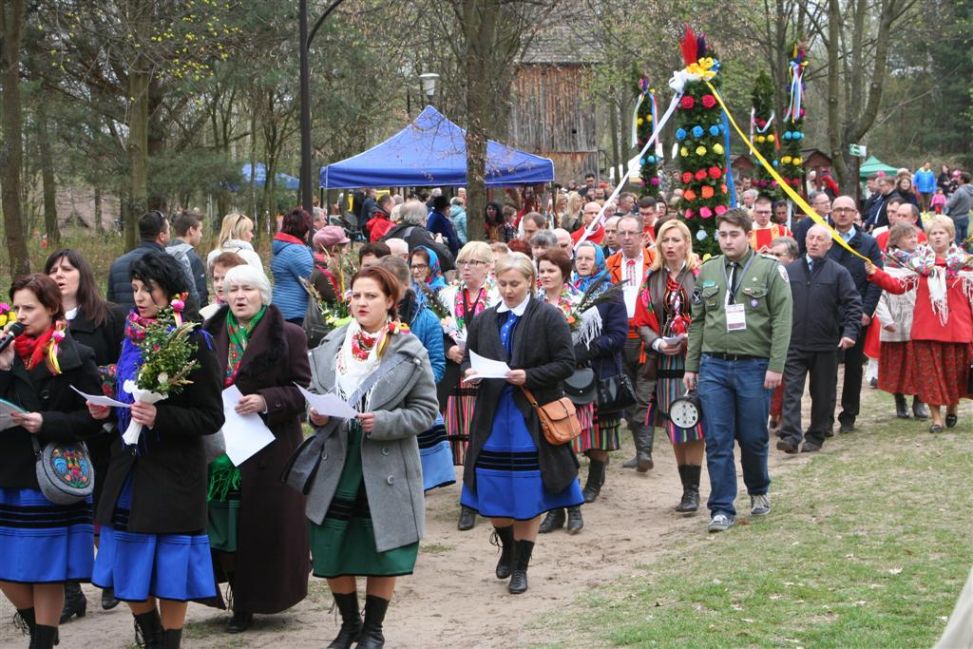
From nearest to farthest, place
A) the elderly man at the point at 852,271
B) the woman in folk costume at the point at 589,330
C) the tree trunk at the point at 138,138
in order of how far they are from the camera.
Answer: the woman in folk costume at the point at 589,330
the elderly man at the point at 852,271
the tree trunk at the point at 138,138

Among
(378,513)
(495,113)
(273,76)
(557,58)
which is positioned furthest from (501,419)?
(557,58)

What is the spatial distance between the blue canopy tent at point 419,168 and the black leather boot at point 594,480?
13184mm

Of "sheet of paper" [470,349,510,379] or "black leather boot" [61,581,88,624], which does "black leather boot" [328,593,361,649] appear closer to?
"sheet of paper" [470,349,510,379]

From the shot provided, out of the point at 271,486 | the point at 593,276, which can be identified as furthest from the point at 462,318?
the point at 271,486

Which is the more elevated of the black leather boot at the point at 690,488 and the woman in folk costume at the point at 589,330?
the woman in folk costume at the point at 589,330

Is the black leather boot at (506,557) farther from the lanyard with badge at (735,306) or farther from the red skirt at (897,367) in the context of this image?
the red skirt at (897,367)

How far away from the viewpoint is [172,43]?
21.7 m

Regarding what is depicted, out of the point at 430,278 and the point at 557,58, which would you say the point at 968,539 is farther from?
the point at 557,58

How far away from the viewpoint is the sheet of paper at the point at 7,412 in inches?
245

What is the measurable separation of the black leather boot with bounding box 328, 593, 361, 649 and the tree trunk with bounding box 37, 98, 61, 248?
19460mm

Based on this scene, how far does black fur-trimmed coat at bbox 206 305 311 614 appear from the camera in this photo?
22.8ft

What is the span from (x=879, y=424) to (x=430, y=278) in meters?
5.34

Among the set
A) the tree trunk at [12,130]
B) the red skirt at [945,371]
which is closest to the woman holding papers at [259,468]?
the red skirt at [945,371]

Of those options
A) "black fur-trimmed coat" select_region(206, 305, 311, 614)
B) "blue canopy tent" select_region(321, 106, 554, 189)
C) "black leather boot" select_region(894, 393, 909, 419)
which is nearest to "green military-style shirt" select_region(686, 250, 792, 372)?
"black fur-trimmed coat" select_region(206, 305, 311, 614)
